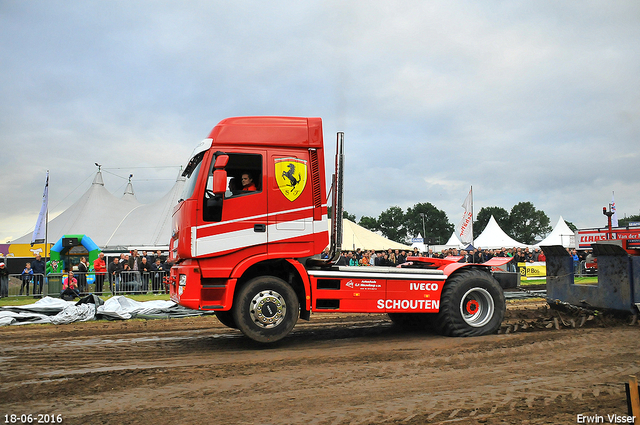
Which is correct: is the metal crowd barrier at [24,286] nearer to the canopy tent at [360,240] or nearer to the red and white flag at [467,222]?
the red and white flag at [467,222]

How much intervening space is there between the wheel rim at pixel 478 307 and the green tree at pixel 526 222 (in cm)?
12234

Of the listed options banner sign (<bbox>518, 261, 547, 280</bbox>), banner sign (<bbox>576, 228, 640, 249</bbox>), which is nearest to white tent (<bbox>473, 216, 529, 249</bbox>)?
banner sign (<bbox>576, 228, 640, 249</bbox>)

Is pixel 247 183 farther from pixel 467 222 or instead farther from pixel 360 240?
pixel 360 240

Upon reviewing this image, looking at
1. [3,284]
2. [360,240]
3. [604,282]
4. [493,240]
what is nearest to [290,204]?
[604,282]

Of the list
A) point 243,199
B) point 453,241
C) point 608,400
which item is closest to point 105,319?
point 243,199

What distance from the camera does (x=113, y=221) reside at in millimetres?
33000

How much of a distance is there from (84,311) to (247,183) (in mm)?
5949

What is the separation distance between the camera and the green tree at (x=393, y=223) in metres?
129

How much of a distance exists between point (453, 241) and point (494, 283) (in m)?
54.7

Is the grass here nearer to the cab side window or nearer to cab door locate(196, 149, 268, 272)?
cab door locate(196, 149, 268, 272)

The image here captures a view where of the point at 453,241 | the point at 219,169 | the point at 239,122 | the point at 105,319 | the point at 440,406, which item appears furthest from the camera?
the point at 453,241

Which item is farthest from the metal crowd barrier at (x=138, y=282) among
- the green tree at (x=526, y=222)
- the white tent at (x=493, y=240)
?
the green tree at (x=526, y=222)

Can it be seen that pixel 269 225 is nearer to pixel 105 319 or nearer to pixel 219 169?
pixel 219 169

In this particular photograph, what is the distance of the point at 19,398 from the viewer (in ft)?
15.4
